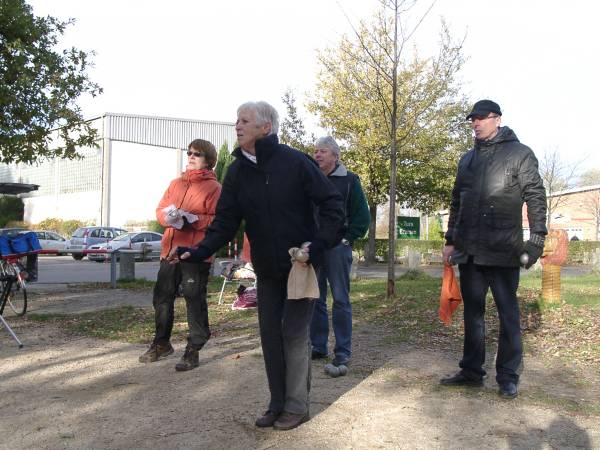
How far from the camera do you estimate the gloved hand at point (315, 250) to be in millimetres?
3667

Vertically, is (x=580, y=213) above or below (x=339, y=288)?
above

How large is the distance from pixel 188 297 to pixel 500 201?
2.65 meters

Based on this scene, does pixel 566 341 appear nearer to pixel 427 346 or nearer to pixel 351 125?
pixel 427 346

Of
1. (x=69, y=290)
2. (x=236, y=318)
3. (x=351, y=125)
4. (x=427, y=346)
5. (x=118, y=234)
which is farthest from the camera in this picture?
(x=118, y=234)

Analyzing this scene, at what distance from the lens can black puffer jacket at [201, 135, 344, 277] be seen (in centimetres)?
375

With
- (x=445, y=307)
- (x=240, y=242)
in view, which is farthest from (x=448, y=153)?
(x=445, y=307)

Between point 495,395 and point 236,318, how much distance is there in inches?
182

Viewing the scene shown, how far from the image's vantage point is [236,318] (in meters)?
8.48

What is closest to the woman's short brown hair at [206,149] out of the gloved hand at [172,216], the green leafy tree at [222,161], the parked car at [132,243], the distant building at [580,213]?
the gloved hand at [172,216]

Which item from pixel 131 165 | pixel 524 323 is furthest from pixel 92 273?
pixel 131 165

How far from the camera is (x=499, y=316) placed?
4.54 m

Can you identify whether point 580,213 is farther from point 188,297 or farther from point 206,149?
point 188,297

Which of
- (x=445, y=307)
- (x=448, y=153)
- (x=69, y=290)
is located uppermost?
(x=448, y=153)

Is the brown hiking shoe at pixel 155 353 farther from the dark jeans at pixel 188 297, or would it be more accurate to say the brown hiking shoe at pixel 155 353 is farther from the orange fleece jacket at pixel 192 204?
the orange fleece jacket at pixel 192 204
